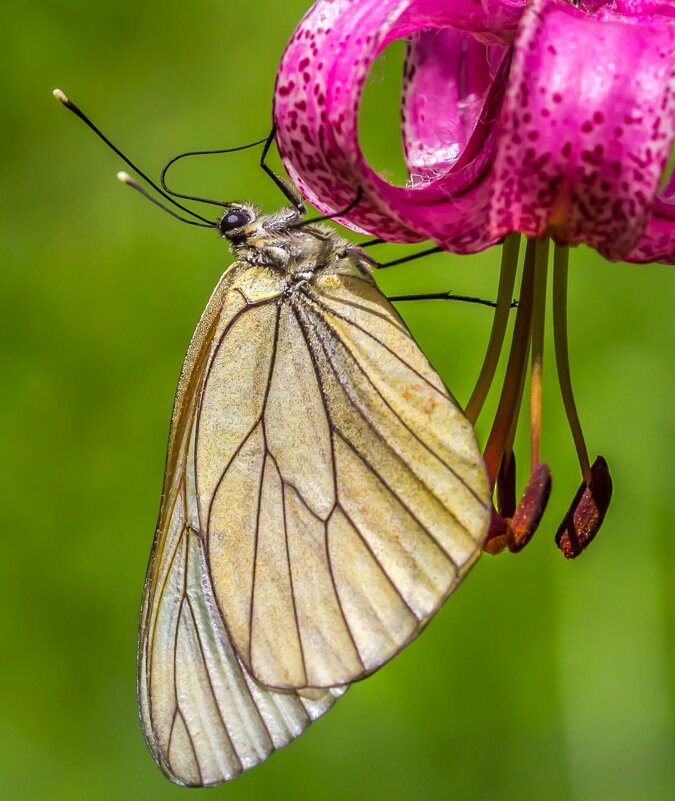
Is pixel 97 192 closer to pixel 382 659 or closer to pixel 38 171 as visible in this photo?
pixel 38 171

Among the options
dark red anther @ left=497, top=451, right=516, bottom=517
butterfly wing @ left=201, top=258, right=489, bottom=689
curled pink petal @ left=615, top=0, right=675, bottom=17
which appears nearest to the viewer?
curled pink petal @ left=615, top=0, right=675, bottom=17

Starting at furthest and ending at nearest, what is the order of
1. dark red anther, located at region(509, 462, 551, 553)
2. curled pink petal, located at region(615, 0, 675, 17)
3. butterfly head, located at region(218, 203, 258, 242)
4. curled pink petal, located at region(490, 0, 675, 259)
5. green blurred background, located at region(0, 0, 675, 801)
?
1. green blurred background, located at region(0, 0, 675, 801)
2. butterfly head, located at region(218, 203, 258, 242)
3. dark red anther, located at region(509, 462, 551, 553)
4. curled pink petal, located at region(615, 0, 675, 17)
5. curled pink petal, located at region(490, 0, 675, 259)

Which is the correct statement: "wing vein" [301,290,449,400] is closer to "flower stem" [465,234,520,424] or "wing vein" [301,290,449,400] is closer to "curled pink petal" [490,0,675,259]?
"flower stem" [465,234,520,424]

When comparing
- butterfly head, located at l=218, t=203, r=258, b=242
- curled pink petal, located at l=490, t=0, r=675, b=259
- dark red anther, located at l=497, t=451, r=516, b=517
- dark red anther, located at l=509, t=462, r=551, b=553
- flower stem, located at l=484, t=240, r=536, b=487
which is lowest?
dark red anther, located at l=509, t=462, r=551, b=553

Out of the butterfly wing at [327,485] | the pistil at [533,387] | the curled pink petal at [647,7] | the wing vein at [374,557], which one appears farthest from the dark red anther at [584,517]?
the curled pink petal at [647,7]

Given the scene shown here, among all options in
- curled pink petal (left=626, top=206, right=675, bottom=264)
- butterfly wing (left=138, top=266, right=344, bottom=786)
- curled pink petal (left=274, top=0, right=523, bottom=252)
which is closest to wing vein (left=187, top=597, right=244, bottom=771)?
butterfly wing (left=138, top=266, right=344, bottom=786)

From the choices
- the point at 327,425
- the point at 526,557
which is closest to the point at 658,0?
the point at 327,425
